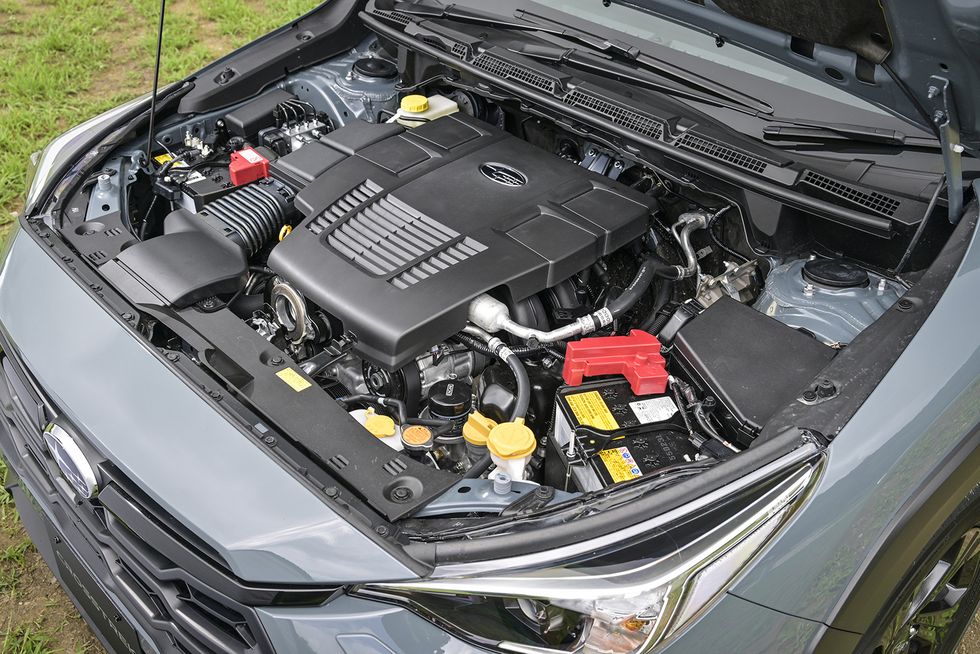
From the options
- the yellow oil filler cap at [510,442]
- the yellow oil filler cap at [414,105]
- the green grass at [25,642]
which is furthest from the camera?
the yellow oil filler cap at [414,105]

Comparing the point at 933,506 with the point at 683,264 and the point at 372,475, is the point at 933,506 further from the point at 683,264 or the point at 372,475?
the point at 372,475

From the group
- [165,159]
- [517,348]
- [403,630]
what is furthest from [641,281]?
[165,159]

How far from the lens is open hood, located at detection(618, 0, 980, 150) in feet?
5.85

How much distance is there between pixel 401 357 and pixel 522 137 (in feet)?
3.81

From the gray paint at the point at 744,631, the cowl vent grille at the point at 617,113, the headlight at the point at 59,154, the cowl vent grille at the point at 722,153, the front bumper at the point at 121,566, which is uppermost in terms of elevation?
the cowl vent grille at the point at 722,153

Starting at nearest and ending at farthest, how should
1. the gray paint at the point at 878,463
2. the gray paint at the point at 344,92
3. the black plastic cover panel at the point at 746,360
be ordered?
the gray paint at the point at 878,463
the black plastic cover panel at the point at 746,360
the gray paint at the point at 344,92

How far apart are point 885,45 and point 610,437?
103 centimetres

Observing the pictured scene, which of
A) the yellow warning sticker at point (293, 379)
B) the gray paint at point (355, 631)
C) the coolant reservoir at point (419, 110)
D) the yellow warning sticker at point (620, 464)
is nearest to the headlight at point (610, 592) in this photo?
the gray paint at point (355, 631)

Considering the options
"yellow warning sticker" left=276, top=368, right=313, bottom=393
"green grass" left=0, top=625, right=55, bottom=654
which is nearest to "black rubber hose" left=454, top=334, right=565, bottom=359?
"yellow warning sticker" left=276, top=368, right=313, bottom=393

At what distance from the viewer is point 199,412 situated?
1.85 metres

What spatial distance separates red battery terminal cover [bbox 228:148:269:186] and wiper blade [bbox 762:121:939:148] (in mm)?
1451

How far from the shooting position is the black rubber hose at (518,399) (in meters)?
1.86

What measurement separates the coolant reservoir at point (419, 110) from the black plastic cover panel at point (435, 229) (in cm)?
17

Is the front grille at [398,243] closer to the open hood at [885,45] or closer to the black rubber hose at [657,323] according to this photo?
the black rubber hose at [657,323]
